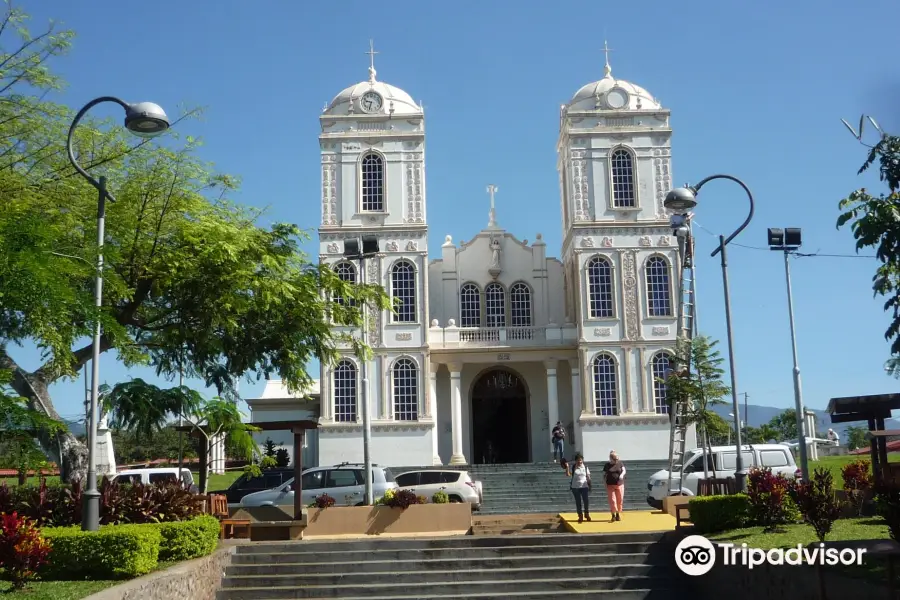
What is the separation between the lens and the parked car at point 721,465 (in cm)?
2450


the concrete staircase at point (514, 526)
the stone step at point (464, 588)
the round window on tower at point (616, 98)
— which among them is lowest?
the stone step at point (464, 588)

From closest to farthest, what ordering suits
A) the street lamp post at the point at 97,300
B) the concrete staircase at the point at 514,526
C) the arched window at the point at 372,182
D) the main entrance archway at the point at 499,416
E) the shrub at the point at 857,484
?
the street lamp post at the point at 97,300, the shrub at the point at 857,484, the concrete staircase at the point at 514,526, the arched window at the point at 372,182, the main entrance archway at the point at 499,416

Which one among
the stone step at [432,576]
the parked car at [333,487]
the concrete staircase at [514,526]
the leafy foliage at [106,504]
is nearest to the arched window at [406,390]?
the parked car at [333,487]

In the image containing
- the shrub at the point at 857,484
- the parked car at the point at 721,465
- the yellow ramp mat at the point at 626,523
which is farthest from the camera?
the parked car at the point at 721,465

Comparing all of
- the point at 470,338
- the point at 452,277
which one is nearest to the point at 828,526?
the point at 470,338

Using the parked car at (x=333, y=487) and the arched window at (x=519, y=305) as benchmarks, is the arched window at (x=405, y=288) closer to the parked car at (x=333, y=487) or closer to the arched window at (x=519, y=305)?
the arched window at (x=519, y=305)

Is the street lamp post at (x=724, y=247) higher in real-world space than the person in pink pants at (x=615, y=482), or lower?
higher

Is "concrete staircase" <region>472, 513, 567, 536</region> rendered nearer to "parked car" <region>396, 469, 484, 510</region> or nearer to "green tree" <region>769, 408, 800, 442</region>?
"parked car" <region>396, 469, 484, 510</region>

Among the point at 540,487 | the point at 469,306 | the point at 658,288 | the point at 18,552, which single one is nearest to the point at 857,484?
the point at 540,487

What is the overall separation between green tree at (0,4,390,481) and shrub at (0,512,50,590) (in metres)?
4.47

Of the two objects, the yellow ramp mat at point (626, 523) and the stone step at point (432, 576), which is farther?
the yellow ramp mat at point (626, 523)

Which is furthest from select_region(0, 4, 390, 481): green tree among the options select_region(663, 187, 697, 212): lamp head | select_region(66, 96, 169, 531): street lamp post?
select_region(663, 187, 697, 212): lamp head

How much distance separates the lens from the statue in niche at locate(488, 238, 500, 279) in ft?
127

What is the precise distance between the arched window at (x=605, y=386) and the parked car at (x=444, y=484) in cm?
1136
